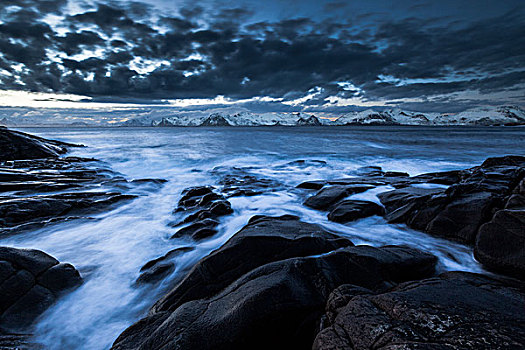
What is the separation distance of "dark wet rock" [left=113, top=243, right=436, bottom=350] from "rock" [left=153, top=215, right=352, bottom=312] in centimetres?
17

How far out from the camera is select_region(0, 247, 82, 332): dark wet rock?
3.03 m

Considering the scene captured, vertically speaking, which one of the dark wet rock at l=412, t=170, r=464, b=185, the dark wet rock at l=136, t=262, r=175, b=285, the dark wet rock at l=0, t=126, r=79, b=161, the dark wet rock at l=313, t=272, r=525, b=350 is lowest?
the dark wet rock at l=136, t=262, r=175, b=285

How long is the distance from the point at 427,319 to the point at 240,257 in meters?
2.21

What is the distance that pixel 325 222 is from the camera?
598 cm

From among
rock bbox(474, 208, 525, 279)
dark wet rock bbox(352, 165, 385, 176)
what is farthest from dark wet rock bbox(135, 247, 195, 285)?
dark wet rock bbox(352, 165, 385, 176)

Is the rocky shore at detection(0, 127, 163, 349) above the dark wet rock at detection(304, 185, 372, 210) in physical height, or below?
below

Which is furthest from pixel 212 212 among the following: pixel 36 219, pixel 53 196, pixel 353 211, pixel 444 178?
pixel 444 178

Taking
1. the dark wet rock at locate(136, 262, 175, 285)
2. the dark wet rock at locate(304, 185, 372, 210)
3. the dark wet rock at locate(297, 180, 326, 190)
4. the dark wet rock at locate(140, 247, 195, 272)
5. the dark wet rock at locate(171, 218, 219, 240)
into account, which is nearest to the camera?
the dark wet rock at locate(136, 262, 175, 285)

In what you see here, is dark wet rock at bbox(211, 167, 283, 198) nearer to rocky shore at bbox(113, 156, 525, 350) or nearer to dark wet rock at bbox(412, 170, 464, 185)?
rocky shore at bbox(113, 156, 525, 350)

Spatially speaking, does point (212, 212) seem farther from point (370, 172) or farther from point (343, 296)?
point (370, 172)

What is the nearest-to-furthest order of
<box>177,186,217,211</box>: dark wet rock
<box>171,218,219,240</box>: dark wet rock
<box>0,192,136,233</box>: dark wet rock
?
1. <box>171,218,219,240</box>: dark wet rock
2. <box>0,192,136,233</box>: dark wet rock
3. <box>177,186,217,211</box>: dark wet rock

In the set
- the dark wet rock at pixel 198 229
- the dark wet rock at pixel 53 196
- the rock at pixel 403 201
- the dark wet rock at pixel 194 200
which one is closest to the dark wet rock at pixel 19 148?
the dark wet rock at pixel 53 196

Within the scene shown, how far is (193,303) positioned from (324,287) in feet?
4.81

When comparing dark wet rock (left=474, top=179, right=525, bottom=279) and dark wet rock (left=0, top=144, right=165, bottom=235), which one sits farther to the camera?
dark wet rock (left=0, top=144, right=165, bottom=235)
